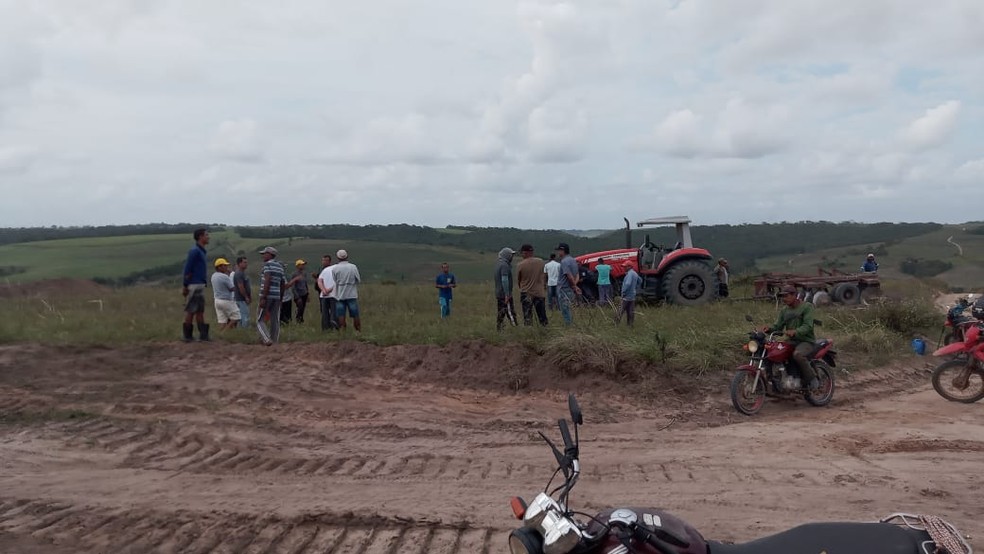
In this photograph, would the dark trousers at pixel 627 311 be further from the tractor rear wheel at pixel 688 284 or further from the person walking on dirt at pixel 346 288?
the person walking on dirt at pixel 346 288

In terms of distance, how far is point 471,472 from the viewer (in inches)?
265

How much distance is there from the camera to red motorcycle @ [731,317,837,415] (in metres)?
9.16

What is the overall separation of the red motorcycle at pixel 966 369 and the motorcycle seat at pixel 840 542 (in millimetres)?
7576

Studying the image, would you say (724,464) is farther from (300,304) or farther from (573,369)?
(300,304)

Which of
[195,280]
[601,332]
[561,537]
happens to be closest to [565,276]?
[601,332]

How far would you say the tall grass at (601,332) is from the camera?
10164 millimetres

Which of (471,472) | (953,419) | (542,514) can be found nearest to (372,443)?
(471,472)

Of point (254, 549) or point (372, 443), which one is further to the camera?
point (372, 443)

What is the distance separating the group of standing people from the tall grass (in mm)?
363

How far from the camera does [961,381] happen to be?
9477 mm

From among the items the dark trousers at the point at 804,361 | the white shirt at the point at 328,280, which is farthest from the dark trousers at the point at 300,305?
the dark trousers at the point at 804,361

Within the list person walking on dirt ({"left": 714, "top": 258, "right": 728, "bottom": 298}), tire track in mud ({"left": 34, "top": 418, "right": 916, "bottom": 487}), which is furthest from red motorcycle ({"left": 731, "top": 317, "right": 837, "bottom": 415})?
person walking on dirt ({"left": 714, "top": 258, "right": 728, "bottom": 298})

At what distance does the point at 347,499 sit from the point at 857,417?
6038 mm

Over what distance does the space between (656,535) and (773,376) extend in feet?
23.9
